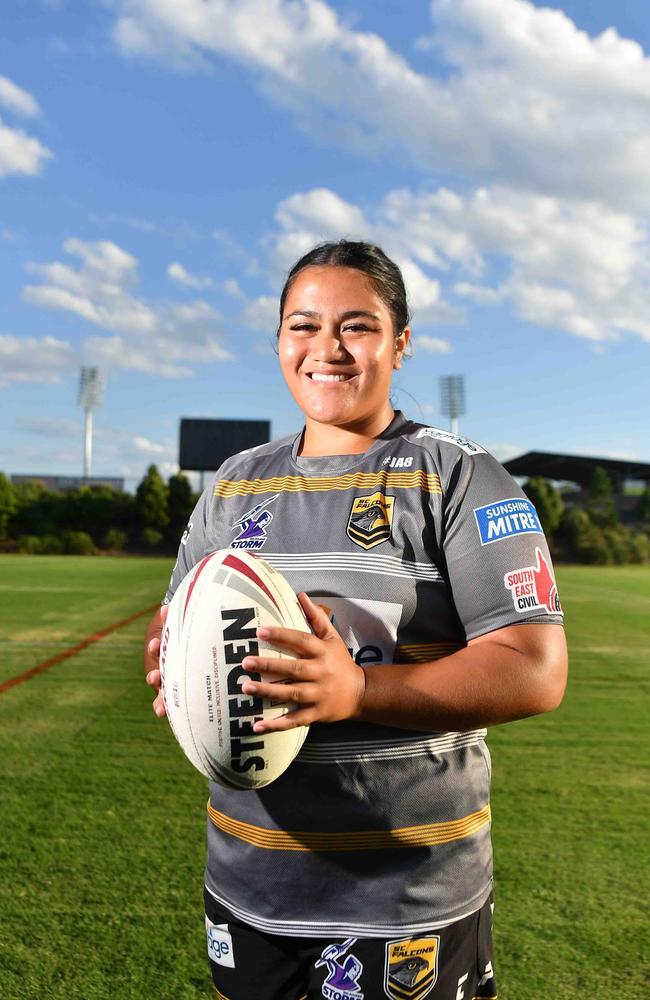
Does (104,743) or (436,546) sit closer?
(436,546)

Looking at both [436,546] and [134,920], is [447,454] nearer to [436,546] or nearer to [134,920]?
[436,546]

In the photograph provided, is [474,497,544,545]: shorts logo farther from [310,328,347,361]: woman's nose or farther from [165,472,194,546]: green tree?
[165,472,194,546]: green tree

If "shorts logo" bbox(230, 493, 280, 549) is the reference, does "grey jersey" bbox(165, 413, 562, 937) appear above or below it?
below

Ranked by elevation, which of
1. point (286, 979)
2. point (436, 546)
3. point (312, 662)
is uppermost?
point (436, 546)

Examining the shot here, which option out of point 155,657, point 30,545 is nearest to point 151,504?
→ point 30,545

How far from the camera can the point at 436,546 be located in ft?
4.90

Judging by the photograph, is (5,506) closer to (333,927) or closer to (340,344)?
(340,344)

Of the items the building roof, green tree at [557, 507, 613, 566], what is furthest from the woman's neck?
the building roof

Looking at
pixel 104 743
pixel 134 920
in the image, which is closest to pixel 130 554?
pixel 104 743

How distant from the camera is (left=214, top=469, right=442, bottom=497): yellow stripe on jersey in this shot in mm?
1523

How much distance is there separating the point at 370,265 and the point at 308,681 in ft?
2.92

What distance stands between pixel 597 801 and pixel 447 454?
3831 millimetres

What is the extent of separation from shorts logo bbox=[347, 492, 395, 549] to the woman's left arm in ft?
0.68

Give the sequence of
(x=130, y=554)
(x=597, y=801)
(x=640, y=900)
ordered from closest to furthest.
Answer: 1. (x=640, y=900)
2. (x=597, y=801)
3. (x=130, y=554)
